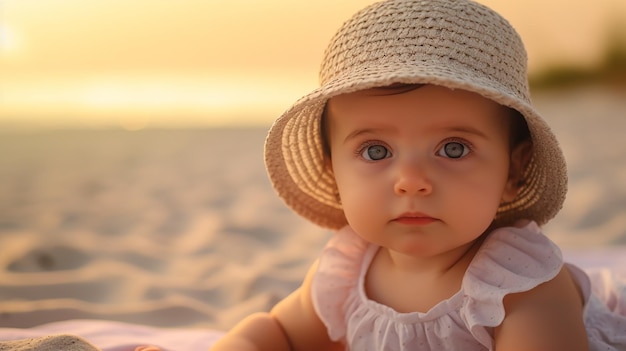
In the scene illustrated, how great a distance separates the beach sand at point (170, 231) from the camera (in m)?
2.52

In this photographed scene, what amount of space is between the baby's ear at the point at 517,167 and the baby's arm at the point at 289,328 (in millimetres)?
500

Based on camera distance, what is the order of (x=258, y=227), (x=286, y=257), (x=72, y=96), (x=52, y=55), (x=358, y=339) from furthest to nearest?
(x=72, y=96) < (x=52, y=55) < (x=258, y=227) < (x=286, y=257) < (x=358, y=339)

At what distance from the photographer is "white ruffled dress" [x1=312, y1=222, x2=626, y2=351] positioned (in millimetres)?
1506

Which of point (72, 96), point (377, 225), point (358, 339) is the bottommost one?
point (358, 339)

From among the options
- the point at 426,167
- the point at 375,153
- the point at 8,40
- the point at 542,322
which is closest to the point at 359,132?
the point at 375,153

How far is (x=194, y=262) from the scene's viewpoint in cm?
301

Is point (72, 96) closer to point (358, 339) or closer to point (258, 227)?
point (258, 227)

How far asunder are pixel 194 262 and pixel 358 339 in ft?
4.73

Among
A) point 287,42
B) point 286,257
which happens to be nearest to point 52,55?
point 287,42

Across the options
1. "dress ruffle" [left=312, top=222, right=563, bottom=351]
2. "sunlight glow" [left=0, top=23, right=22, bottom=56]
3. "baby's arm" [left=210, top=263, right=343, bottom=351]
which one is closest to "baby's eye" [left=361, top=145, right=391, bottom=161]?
"dress ruffle" [left=312, top=222, right=563, bottom=351]

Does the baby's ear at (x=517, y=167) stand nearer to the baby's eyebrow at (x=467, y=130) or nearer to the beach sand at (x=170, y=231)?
the baby's eyebrow at (x=467, y=130)

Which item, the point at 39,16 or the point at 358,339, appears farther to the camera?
the point at 39,16

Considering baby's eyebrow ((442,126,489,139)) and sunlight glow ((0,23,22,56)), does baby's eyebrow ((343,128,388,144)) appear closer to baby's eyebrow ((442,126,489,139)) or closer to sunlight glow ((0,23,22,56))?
baby's eyebrow ((442,126,489,139))

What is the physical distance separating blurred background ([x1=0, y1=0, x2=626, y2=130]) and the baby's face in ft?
19.4
